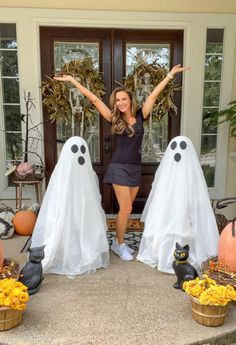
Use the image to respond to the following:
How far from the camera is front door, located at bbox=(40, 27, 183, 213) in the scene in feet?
11.9

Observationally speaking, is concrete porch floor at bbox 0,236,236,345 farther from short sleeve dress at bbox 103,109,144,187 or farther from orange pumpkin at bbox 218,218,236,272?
short sleeve dress at bbox 103,109,144,187

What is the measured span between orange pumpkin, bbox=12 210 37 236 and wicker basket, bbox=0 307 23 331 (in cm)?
151

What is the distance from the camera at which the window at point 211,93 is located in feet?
12.0

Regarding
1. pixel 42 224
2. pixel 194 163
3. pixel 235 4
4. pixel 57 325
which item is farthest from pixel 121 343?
pixel 235 4

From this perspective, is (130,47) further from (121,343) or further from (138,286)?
(121,343)

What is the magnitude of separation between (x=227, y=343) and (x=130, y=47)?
3093 mm

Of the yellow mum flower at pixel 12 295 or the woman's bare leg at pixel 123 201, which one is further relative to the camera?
the woman's bare leg at pixel 123 201

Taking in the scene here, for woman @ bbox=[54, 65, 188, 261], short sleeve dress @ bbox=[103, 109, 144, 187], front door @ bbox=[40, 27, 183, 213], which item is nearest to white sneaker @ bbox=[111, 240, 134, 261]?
woman @ bbox=[54, 65, 188, 261]

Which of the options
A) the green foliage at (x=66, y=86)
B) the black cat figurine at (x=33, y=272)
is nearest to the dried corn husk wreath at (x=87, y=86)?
the green foliage at (x=66, y=86)

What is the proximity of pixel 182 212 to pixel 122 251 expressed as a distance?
0.66m

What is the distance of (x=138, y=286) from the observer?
2.30 metres

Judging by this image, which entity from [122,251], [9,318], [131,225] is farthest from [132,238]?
[9,318]

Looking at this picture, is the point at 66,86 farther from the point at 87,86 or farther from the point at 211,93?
the point at 211,93

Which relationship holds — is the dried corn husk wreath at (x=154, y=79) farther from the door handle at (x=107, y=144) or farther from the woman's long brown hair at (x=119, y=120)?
the woman's long brown hair at (x=119, y=120)
